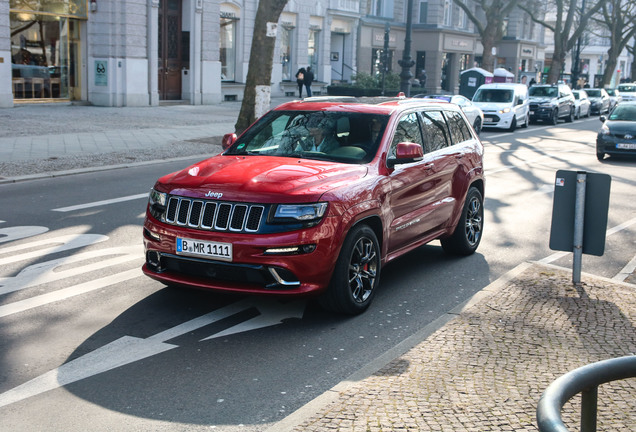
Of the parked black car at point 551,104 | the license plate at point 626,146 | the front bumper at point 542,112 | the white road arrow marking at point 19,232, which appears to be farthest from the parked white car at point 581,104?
the white road arrow marking at point 19,232

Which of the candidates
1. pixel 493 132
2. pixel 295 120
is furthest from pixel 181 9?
pixel 295 120

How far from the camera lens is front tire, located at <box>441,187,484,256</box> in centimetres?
834

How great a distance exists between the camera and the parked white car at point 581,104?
37.7m

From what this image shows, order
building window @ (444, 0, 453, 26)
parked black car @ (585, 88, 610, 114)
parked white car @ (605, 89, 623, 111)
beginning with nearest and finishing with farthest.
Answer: parked black car @ (585, 88, 610, 114)
parked white car @ (605, 89, 623, 111)
building window @ (444, 0, 453, 26)

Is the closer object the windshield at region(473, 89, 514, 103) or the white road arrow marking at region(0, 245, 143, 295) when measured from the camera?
the white road arrow marking at region(0, 245, 143, 295)

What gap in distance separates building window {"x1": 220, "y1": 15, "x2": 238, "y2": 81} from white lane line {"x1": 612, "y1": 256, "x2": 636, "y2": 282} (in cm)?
2927

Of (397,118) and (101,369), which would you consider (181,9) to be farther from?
(101,369)

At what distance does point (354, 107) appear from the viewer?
7.28 meters

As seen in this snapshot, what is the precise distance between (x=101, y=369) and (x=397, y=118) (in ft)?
11.6

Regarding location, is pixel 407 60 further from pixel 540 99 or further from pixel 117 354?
pixel 117 354

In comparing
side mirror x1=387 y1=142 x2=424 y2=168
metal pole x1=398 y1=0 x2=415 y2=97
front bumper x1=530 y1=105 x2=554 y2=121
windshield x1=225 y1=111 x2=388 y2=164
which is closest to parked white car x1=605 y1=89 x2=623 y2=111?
front bumper x1=530 y1=105 x2=554 y2=121

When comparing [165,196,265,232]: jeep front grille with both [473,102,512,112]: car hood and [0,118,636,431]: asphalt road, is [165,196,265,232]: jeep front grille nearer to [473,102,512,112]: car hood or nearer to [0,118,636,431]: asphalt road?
[0,118,636,431]: asphalt road

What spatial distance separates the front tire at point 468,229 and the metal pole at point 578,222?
150 cm

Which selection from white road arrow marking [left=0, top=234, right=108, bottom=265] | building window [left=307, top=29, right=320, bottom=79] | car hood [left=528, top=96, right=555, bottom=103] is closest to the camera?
white road arrow marking [left=0, top=234, right=108, bottom=265]
